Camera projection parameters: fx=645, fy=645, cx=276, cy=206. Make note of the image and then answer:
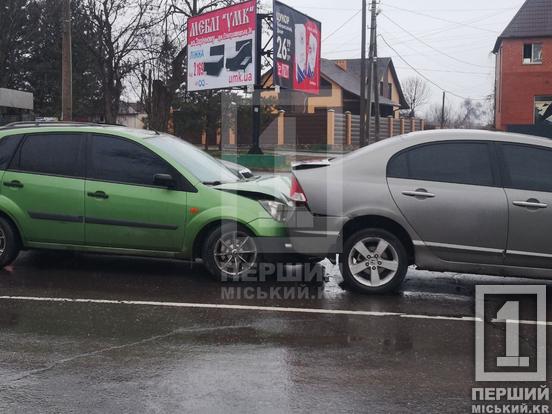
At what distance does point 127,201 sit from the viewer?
6.98 metres

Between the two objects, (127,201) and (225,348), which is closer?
(225,348)

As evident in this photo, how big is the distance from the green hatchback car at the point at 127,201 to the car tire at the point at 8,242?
11 millimetres

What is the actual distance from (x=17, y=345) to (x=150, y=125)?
35.3 metres

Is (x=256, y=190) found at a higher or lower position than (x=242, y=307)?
higher

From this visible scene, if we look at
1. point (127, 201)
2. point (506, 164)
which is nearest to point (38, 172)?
point (127, 201)

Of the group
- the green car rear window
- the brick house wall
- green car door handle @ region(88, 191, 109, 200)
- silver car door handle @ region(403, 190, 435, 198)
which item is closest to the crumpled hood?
green car door handle @ region(88, 191, 109, 200)

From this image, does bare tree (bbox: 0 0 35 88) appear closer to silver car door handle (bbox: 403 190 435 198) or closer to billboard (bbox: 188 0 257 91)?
billboard (bbox: 188 0 257 91)

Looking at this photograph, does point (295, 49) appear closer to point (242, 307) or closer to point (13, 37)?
point (13, 37)

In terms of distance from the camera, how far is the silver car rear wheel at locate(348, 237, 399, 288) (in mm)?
6504

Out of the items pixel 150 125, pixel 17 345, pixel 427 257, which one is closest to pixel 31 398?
pixel 17 345

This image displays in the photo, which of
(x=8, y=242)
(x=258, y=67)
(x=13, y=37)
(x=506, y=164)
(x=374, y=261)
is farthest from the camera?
(x=13, y=37)

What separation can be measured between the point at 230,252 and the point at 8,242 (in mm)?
2546

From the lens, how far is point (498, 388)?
4207 mm

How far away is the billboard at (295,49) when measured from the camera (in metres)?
27.1
